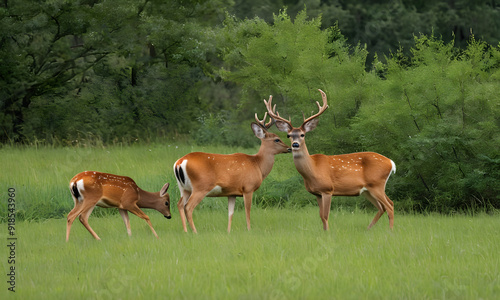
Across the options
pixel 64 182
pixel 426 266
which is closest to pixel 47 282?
pixel 426 266

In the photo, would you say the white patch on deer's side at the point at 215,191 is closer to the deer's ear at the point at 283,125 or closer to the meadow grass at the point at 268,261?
the meadow grass at the point at 268,261

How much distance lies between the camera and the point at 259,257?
643cm

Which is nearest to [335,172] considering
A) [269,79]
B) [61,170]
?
[269,79]

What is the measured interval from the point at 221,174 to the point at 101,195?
156 centimetres

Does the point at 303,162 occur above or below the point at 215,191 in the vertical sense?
above

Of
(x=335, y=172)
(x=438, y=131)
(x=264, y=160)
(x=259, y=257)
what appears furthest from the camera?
(x=438, y=131)

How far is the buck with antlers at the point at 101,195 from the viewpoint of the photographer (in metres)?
7.67

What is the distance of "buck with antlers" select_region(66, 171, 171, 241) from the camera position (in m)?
7.67

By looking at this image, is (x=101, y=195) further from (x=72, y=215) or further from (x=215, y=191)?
(x=215, y=191)

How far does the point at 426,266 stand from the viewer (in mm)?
5949

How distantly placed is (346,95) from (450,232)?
13.3 feet

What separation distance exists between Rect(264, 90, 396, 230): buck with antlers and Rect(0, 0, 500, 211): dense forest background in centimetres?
168

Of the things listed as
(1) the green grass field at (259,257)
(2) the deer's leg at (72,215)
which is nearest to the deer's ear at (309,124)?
(1) the green grass field at (259,257)

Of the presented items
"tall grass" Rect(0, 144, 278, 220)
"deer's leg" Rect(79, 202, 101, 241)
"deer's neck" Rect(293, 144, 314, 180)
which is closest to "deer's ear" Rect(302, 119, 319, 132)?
"deer's neck" Rect(293, 144, 314, 180)
